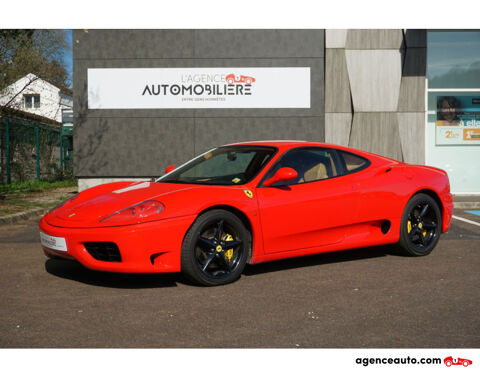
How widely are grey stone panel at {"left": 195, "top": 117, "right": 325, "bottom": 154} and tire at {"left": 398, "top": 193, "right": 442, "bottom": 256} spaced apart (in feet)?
27.4

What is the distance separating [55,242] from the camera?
16.5ft

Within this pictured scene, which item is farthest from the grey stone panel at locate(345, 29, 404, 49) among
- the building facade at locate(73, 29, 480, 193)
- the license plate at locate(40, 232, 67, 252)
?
the license plate at locate(40, 232, 67, 252)

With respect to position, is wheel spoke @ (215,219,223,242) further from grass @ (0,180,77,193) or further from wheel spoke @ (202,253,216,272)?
grass @ (0,180,77,193)

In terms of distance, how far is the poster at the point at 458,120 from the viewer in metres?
14.8

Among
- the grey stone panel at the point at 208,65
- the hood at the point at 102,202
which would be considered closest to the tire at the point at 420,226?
the hood at the point at 102,202

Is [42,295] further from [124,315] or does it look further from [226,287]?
[226,287]

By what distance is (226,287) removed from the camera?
498 cm

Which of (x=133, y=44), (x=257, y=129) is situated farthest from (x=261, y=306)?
(x=133, y=44)

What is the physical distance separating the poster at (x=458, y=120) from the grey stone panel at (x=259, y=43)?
3.45 meters

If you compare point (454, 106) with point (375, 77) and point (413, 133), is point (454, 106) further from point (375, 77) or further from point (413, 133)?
point (375, 77)

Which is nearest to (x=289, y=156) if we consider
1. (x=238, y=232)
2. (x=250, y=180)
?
(x=250, y=180)

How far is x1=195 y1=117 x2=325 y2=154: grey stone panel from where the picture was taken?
48.2 feet

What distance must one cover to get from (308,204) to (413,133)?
1005 centimetres

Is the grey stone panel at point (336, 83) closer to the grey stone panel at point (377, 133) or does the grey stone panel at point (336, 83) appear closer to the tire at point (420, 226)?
the grey stone panel at point (377, 133)
